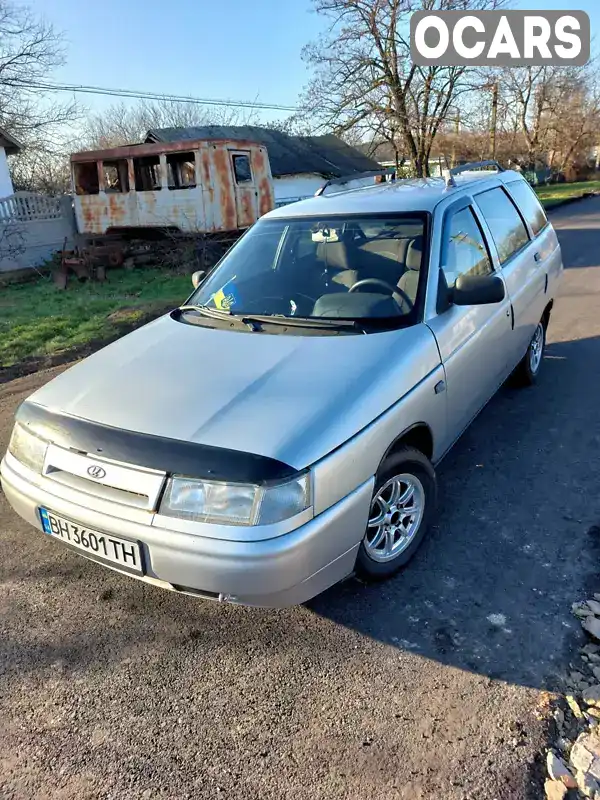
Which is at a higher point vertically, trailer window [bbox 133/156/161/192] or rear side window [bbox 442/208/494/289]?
trailer window [bbox 133/156/161/192]

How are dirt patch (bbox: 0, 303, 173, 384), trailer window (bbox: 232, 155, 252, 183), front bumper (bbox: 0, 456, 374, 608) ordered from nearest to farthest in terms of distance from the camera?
front bumper (bbox: 0, 456, 374, 608)
dirt patch (bbox: 0, 303, 173, 384)
trailer window (bbox: 232, 155, 252, 183)

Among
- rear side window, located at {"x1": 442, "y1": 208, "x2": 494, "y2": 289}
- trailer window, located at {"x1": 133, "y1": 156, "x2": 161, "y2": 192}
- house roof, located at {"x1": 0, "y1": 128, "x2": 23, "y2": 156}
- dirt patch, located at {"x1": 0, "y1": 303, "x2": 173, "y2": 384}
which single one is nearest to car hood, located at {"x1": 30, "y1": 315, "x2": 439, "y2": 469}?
rear side window, located at {"x1": 442, "y1": 208, "x2": 494, "y2": 289}

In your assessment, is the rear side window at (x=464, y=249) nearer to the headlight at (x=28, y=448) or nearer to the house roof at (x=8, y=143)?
the headlight at (x=28, y=448)

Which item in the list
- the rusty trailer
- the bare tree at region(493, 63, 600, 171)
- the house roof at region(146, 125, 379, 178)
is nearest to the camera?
the rusty trailer

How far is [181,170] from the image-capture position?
1532cm

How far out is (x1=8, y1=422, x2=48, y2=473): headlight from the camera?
8.68 ft

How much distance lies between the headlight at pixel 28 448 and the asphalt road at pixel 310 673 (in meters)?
0.72

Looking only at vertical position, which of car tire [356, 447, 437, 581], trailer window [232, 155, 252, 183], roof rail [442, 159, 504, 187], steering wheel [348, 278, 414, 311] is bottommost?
car tire [356, 447, 437, 581]

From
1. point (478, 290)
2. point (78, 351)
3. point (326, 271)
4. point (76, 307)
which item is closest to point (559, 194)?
point (76, 307)

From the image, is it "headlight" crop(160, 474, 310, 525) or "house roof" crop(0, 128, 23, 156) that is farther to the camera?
"house roof" crop(0, 128, 23, 156)

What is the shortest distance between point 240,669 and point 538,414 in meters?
3.32

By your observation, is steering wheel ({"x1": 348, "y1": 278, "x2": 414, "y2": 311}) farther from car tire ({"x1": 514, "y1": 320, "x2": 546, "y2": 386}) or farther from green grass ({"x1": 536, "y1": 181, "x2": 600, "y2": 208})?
green grass ({"x1": 536, "y1": 181, "x2": 600, "y2": 208})

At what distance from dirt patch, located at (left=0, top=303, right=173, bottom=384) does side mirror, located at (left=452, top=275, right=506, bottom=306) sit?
5.04 m

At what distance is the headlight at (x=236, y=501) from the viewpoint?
2158mm
